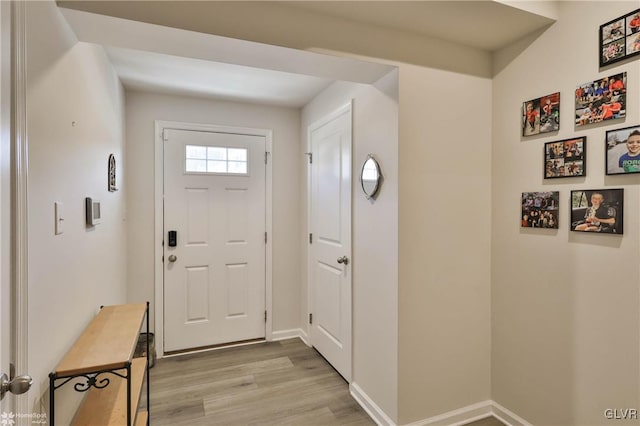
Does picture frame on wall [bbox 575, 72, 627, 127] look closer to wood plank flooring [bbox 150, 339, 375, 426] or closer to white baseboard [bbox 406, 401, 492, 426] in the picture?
white baseboard [bbox 406, 401, 492, 426]

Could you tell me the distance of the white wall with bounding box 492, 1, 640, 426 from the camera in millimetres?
1535

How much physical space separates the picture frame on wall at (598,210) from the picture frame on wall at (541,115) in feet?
1.29

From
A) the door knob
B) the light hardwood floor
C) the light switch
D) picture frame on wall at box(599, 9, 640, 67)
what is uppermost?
picture frame on wall at box(599, 9, 640, 67)

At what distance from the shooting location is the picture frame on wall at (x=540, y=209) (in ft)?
5.96

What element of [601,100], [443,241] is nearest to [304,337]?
[443,241]

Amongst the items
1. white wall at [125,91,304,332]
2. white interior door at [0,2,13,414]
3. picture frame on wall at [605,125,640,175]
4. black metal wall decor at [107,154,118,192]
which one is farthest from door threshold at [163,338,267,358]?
picture frame on wall at [605,125,640,175]

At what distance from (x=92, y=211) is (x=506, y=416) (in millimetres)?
2712

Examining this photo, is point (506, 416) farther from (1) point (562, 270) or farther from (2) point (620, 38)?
(2) point (620, 38)

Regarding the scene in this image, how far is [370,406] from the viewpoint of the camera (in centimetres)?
218

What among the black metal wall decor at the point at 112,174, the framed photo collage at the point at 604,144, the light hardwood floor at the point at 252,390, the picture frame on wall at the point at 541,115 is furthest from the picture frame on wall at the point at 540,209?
the black metal wall decor at the point at 112,174

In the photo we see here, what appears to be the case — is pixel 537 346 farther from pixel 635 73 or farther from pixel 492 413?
pixel 635 73

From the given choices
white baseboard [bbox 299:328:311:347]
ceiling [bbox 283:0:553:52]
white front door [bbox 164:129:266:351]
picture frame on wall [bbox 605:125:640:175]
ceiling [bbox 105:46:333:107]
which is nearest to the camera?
picture frame on wall [bbox 605:125:640:175]

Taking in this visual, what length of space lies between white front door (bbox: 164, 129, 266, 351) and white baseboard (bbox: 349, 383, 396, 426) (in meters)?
1.32

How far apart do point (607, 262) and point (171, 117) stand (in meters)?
3.33
